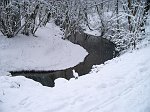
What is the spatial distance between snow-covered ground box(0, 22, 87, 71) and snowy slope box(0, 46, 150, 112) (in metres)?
9.64

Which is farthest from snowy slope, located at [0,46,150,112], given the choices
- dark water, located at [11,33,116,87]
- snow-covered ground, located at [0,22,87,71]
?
snow-covered ground, located at [0,22,87,71]

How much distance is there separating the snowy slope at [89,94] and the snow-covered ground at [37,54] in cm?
964

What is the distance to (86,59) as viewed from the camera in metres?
21.9

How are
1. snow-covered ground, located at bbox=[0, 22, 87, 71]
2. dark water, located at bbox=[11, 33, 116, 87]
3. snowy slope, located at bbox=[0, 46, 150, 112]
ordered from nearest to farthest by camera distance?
snowy slope, located at bbox=[0, 46, 150, 112] → dark water, located at bbox=[11, 33, 116, 87] → snow-covered ground, located at bbox=[0, 22, 87, 71]

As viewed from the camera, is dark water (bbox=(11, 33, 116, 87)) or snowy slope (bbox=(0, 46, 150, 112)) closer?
snowy slope (bbox=(0, 46, 150, 112))

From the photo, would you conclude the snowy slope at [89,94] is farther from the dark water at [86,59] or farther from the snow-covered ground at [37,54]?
the snow-covered ground at [37,54]

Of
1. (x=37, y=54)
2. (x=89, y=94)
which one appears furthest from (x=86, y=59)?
(x=89, y=94)

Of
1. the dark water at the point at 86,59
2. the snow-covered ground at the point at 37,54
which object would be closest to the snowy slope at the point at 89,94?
the dark water at the point at 86,59

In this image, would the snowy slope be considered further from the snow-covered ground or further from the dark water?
the snow-covered ground

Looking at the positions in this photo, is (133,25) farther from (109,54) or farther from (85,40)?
(85,40)

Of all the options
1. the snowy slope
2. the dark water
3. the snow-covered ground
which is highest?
the snowy slope

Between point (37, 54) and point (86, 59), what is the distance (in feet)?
15.6

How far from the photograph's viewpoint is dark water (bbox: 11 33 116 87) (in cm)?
1693

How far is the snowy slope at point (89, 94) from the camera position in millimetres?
5828
